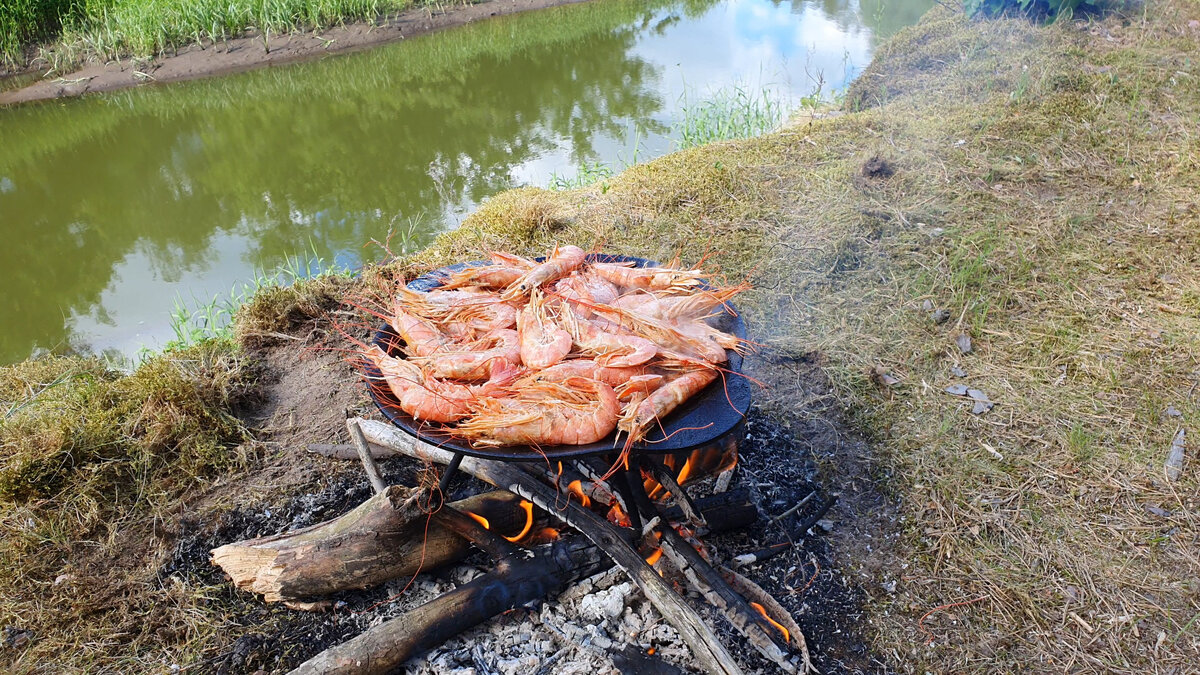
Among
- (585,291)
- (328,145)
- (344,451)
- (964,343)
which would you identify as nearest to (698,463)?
(585,291)

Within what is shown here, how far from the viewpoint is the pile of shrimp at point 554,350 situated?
2.14 metres

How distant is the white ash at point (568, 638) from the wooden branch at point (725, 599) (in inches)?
8.2

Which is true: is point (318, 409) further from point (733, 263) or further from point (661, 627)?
point (733, 263)

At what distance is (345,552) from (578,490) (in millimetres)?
960

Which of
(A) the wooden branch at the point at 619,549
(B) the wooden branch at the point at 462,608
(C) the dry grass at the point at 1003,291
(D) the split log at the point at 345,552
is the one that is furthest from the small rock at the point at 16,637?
(C) the dry grass at the point at 1003,291

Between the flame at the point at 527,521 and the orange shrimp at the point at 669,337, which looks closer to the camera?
the orange shrimp at the point at 669,337

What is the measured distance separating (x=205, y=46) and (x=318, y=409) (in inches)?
445

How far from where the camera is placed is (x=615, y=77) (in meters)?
12.1

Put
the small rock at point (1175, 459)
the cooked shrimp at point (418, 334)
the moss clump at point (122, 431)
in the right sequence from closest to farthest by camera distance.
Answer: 1. the cooked shrimp at point (418, 334)
2. the small rock at point (1175, 459)
3. the moss clump at point (122, 431)

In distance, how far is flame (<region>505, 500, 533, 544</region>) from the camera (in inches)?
119

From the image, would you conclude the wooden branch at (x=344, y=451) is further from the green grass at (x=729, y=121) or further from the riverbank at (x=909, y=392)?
the green grass at (x=729, y=121)

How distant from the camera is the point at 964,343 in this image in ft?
13.3

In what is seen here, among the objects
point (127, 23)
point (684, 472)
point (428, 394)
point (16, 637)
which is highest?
point (127, 23)

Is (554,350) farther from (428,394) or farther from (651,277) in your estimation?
(651,277)
